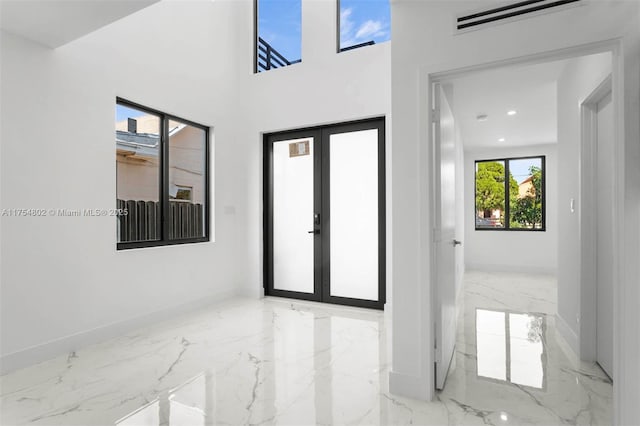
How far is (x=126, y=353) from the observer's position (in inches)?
107

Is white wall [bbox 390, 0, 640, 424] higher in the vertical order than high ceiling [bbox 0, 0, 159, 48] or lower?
lower

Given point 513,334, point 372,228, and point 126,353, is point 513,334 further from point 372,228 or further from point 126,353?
point 126,353

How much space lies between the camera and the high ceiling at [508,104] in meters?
3.07

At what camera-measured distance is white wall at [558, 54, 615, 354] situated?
2.54 meters

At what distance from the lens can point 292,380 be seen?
7.50ft

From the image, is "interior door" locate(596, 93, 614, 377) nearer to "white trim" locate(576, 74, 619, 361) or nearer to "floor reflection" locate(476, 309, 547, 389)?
"white trim" locate(576, 74, 619, 361)

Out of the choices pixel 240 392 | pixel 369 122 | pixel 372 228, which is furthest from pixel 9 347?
pixel 369 122

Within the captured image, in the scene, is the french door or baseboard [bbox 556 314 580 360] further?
the french door

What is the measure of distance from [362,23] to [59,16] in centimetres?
309

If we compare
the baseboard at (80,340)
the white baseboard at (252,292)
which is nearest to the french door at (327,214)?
the white baseboard at (252,292)

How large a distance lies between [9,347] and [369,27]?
456 centimetres

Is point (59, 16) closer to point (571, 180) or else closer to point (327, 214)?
point (327, 214)

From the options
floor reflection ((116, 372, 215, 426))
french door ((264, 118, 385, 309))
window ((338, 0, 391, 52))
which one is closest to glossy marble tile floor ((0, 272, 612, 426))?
floor reflection ((116, 372, 215, 426))

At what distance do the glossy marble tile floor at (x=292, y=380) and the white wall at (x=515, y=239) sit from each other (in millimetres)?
3458
